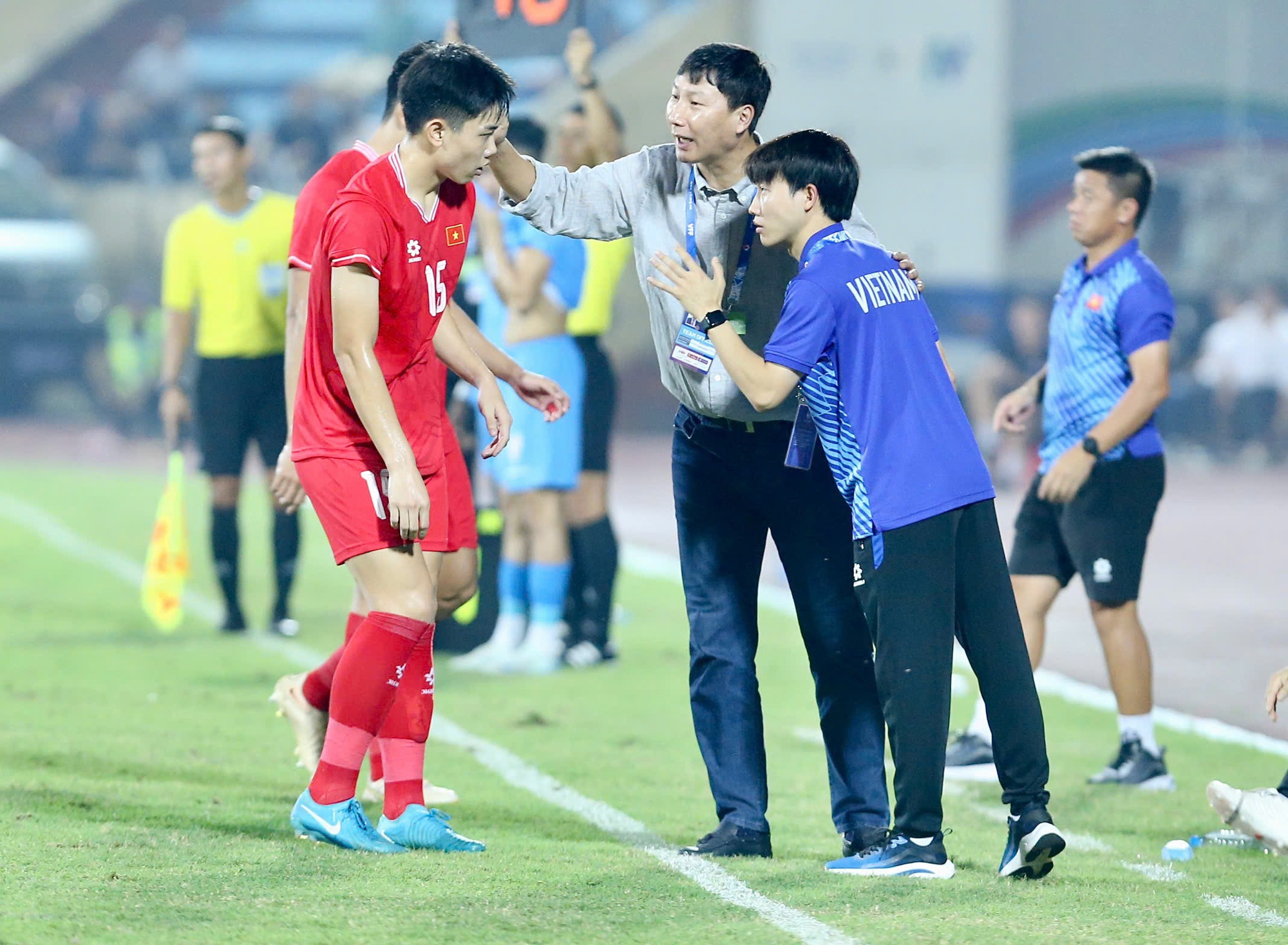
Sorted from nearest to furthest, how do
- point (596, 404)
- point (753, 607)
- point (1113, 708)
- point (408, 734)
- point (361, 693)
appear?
point (361, 693) → point (408, 734) → point (753, 607) → point (1113, 708) → point (596, 404)

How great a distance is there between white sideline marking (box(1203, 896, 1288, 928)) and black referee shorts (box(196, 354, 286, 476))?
5.91 m

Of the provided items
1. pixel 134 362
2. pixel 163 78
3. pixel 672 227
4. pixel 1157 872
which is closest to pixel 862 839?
pixel 1157 872

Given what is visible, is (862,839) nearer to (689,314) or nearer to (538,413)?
(689,314)

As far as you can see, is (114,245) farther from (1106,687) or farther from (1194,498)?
(1106,687)

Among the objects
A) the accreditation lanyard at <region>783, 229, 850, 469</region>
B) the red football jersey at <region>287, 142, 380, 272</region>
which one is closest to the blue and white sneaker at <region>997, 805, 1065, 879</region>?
the accreditation lanyard at <region>783, 229, 850, 469</region>

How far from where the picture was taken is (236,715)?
24.4 ft

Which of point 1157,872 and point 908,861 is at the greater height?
point 908,861

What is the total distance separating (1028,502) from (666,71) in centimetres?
1921

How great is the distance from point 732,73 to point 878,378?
0.97 metres

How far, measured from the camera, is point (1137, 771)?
666 centimetres

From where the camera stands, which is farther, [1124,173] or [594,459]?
[594,459]

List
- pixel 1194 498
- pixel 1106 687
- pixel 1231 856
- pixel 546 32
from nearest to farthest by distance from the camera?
pixel 1231 856
pixel 546 32
pixel 1106 687
pixel 1194 498

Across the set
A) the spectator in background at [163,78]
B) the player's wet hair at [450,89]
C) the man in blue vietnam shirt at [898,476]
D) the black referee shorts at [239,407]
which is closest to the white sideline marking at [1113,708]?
the man in blue vietnam shirt at [898,476]

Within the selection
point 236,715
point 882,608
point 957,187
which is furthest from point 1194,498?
point 882,608
